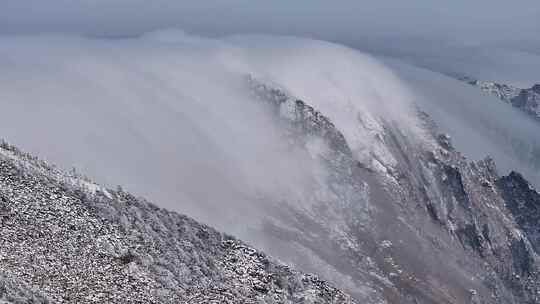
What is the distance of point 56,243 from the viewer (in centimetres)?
6400

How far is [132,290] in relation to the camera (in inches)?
2441

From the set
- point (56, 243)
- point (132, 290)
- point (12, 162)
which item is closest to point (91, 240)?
point (56, 243)

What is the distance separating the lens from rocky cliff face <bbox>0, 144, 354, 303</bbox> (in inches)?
2264

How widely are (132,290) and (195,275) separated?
41.3 feet

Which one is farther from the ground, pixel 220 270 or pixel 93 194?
pixel 93 194

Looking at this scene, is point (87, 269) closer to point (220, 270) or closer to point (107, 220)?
point (107, 220)

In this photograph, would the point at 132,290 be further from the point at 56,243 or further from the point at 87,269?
the point at 56,243

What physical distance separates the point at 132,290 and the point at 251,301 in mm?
14410

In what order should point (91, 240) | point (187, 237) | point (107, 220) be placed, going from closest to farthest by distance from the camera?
point (91, 240) → point (107, 220) → point (187, 237)

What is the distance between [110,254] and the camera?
66.2m

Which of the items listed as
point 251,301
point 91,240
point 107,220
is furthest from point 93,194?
point 251,301

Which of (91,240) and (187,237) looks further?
(187,237)

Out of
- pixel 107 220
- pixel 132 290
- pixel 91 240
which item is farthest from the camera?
pixel 107 220

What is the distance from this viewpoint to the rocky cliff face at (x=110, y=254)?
57.5 m
